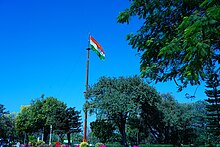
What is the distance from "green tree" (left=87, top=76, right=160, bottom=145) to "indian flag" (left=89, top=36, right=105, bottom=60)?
31.0ft

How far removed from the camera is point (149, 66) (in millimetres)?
6605

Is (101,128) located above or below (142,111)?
below

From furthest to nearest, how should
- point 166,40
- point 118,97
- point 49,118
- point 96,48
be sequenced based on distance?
1. point 49,118
2. point 118,97
3. point 96,48
4. point 166,40

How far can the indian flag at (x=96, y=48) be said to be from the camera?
19231 mm

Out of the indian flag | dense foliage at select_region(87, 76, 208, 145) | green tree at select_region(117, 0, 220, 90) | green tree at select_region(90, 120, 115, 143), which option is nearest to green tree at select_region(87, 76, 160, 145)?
dense foliage at select_region(87, 76, 208, 145)

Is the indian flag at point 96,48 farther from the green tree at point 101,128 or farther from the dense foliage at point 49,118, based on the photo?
the dense foliage at point 49,118

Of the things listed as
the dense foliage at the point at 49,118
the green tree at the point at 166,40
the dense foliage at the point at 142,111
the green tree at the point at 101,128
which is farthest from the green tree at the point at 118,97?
the green tree at the point at 166,40

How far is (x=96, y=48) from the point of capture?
19812mm

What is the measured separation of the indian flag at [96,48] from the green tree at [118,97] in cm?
946

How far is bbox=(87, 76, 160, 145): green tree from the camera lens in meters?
29.4

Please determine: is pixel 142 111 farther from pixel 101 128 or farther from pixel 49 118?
pixel 49 118

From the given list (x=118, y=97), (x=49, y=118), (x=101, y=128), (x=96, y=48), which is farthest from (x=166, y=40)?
(x=49, y=118)

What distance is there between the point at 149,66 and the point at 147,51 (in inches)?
19.5

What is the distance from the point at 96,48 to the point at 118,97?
11.0m
